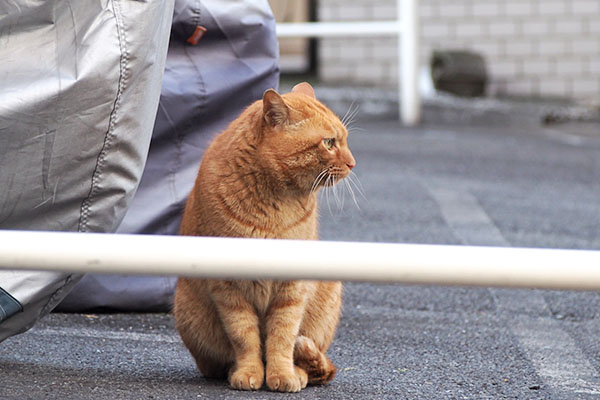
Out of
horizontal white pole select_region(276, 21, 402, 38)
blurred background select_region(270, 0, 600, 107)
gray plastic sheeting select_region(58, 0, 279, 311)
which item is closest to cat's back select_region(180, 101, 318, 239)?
gray plastic sheeting select_region(58, 0, 279, 311)

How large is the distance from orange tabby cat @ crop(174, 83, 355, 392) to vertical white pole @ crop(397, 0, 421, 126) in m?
4.75

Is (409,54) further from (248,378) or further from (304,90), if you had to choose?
(248,378)

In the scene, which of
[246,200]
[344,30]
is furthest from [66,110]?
[344,30]

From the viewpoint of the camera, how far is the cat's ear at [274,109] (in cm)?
189

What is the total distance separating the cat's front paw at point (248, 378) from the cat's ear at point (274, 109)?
56 centimetres

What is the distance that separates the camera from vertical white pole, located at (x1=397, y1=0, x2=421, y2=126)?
259 inches

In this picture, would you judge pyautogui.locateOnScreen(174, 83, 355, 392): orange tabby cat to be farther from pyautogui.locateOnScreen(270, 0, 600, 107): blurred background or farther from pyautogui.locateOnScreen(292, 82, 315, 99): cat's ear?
pyautogui.locateOnScreen(270, 0, 600, 107): blurred background

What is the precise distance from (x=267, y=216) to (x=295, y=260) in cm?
62

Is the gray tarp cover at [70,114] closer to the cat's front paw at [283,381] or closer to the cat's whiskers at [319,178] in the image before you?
the cat's whiskers at [319,178]

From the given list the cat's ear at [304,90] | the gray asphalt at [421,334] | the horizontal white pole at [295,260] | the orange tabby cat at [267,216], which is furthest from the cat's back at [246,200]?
the horizontal white pole at [295,260]

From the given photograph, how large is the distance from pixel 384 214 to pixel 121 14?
243cm

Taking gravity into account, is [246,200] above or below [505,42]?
above

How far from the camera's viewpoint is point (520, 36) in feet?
27.5

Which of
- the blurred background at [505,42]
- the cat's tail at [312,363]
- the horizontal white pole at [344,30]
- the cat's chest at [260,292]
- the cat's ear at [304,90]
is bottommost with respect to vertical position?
the blurred background at [505,42]
